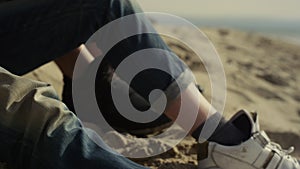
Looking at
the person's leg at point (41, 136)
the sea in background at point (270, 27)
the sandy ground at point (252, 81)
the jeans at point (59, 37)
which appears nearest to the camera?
the person's leg at point (41, 136)

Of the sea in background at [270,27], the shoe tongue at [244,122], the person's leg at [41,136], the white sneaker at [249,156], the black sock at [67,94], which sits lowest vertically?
the sea in background at [270,27]

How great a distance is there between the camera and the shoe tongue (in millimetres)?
1507

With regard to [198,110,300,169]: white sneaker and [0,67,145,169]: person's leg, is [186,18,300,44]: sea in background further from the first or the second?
[0,67,145,169]: person's leg

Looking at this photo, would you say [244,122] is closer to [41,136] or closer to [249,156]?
[249,156]

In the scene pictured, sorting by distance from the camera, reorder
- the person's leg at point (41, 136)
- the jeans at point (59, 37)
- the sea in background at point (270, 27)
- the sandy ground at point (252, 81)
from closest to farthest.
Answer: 1. the person's leg at point (41, 136)
2. the jeans at point (59, 37)
3. the sandy ground at point (252, 81)
4. the sea in background at point (270, 27)

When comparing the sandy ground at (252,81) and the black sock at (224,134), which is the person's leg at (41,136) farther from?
the sandy ground at (252,81)

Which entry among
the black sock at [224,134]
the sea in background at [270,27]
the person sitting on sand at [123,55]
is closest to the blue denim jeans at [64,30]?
the person sitting on sand at [123,55]

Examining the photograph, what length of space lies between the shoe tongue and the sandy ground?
0.18m

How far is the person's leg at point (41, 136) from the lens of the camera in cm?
107

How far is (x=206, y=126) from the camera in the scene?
1473mm

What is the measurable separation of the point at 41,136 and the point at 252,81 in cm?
256

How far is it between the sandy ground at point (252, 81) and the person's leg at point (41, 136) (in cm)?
52

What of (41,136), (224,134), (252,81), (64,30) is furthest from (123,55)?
(252,81)

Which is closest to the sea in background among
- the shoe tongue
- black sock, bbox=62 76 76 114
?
black sock, bbox=62 76 76 114
